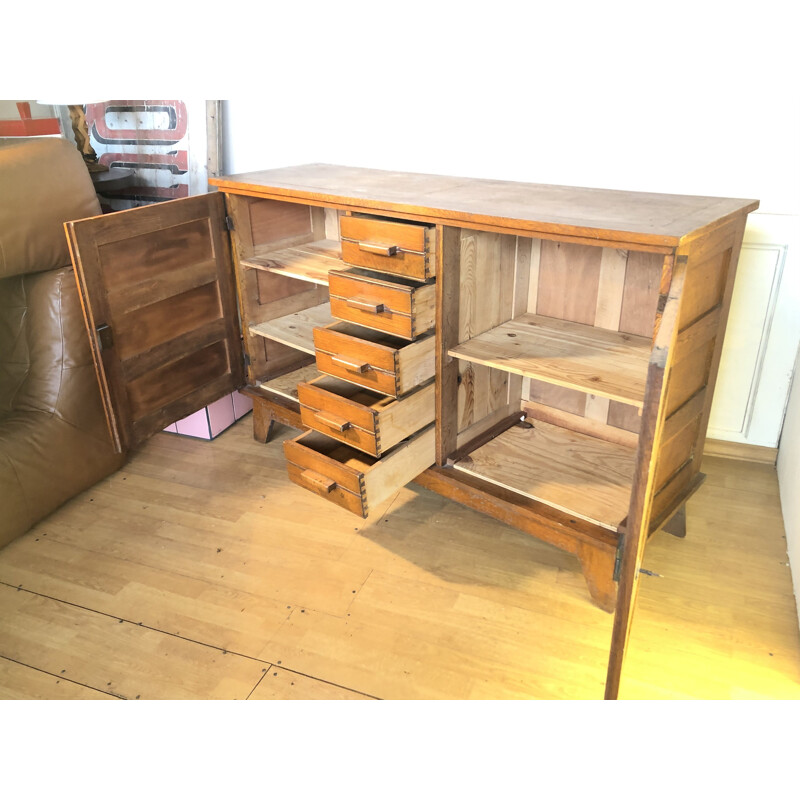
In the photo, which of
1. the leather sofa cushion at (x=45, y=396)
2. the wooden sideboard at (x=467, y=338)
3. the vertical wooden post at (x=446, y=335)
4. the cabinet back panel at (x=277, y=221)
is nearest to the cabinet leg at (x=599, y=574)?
the wooden sideboard at (x=467, y=338)

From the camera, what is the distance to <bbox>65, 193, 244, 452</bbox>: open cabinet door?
1875 millimetres

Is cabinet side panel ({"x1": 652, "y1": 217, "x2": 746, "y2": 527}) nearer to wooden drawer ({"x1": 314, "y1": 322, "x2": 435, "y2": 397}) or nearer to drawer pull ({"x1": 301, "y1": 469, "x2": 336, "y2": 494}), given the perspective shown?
wooden drawer ({"x1": 314, "y1": 322, "x2": 435, "y2": 397})

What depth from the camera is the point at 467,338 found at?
1905 millimetres

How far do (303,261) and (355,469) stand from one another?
89cm

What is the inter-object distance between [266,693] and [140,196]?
216 cm

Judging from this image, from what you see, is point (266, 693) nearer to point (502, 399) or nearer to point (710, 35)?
point (502, 399)

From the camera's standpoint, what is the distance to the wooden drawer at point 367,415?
1.78 metres

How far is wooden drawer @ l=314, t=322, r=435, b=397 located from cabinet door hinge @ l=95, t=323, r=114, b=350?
57 cm

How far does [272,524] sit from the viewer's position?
215cm

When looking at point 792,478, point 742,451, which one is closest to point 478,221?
point 792,478

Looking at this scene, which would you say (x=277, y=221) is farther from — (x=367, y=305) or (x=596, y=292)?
(x=596, y=292)

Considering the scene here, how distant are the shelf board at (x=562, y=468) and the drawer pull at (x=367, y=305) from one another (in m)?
0.51

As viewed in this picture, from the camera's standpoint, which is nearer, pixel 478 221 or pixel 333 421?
pixel 478 221

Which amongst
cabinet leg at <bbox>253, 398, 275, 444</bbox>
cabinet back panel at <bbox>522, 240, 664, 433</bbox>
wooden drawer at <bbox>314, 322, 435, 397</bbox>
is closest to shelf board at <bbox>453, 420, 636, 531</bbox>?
cabinet back panel at <bbox>522, 240, 664, 433</bbox>
